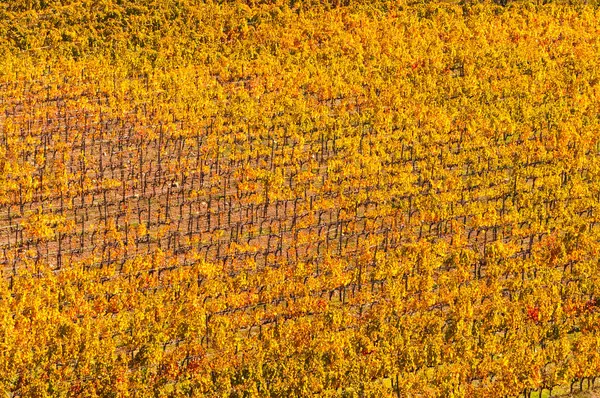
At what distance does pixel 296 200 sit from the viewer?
1940 inches

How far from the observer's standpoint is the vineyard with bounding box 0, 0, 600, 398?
36.5m

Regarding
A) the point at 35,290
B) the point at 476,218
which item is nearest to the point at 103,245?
the point at 35,290

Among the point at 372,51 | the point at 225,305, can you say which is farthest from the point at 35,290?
the point at 372,51

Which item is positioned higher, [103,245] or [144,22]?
[144,22]

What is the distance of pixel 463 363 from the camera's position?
35969 millimetres

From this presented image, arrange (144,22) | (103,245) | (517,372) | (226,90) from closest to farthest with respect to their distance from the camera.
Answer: (517,372) → (103,245) → (226,90) → (144,22)

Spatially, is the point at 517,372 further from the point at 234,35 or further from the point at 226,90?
the point at 234,35

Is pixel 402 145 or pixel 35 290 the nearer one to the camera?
pixel 35 290

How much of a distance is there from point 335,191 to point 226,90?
15.4 m

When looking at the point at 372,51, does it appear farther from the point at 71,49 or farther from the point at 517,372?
the point at 517,372

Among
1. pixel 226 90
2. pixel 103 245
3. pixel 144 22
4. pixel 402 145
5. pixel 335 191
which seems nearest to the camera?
pixel 103 245

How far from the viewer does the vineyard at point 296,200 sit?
36.5m

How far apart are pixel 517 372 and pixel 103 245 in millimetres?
20140

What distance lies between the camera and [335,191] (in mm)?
50000
